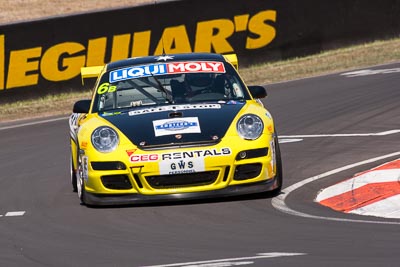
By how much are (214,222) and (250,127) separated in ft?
4.61

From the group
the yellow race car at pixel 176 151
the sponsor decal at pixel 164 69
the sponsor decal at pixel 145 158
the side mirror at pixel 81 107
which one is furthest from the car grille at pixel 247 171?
the side mirror at pixel 81 107

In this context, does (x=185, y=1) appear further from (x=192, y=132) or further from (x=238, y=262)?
(x=238, y=262)

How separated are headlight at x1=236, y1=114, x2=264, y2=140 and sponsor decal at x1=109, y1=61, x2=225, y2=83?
117cm

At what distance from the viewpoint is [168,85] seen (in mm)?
11547

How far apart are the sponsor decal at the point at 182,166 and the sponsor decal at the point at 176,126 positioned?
0.32 metres

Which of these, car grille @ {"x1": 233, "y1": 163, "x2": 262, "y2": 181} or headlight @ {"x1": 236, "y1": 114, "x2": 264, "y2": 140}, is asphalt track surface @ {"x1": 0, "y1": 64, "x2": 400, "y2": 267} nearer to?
car grille @ {"x1": 233, "y1": 163, "x2": 262, "y2": 181}

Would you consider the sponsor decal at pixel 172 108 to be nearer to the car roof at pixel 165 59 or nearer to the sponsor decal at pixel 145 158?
the sponsor decal at pixel 145 158

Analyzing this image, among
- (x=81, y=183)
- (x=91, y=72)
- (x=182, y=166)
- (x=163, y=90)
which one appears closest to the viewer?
(x=182, y=166)

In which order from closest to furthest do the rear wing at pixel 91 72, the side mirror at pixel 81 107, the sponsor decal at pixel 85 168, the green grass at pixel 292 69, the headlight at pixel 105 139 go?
the headlight at pixel 105 139, the sponsor decal at pixel 85 168, the side mirror at pixel 81 107, the rear wing at pixel 91 72, the green grass at pixel 292 69

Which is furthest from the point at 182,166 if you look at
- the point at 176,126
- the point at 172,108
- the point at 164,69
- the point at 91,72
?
the point at 91,72

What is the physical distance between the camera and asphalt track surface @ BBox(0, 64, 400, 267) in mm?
7824

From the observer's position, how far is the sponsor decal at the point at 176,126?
1050 cm

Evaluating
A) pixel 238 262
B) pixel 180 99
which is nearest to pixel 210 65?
pixel 180 99

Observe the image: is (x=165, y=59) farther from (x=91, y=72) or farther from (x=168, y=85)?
(x=91, y=72)
